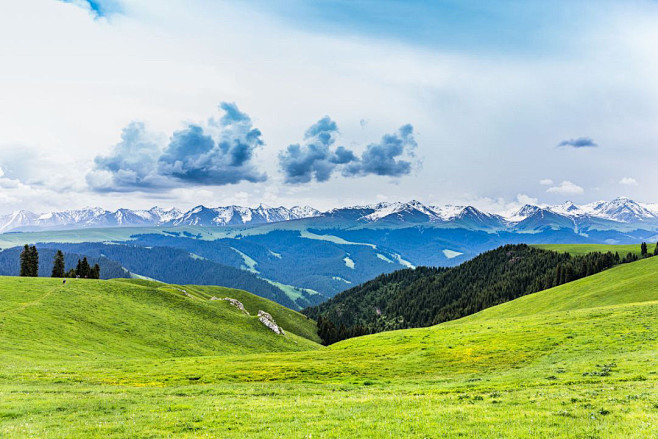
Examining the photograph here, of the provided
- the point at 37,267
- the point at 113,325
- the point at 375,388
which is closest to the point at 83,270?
the point at 37,267

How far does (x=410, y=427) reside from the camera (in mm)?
15734

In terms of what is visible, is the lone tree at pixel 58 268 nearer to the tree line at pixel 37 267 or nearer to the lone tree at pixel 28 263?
the tree line at pixel 37 267

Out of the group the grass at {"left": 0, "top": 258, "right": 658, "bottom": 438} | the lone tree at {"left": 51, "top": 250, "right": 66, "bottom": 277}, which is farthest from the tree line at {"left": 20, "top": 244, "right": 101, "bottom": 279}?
the grass at {"left": 0, "top": 258, "right": 658, "bottom": 438}

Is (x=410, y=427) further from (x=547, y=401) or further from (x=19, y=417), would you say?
(x=19, y=417)

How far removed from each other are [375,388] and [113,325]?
201ft

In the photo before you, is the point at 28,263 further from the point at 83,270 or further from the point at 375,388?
the point at 375,388

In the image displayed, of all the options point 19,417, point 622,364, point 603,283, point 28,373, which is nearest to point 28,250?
point 28,373

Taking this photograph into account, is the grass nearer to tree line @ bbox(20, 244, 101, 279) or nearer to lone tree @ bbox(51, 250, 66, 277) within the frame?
tree line @ bbox(20, 244, 101, 279)

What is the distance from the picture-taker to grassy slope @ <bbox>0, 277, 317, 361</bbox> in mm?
54750

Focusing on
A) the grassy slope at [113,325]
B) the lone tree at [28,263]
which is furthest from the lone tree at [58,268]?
the grassy slope at [113,325]

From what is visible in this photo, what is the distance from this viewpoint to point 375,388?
29.5m

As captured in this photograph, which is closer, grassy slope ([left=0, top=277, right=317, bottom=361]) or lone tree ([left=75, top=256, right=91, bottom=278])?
grassy slope ([left=0, top=277, right=317, bottom=361])

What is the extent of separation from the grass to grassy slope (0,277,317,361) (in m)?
0.81

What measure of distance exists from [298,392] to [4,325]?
55.7 metres
